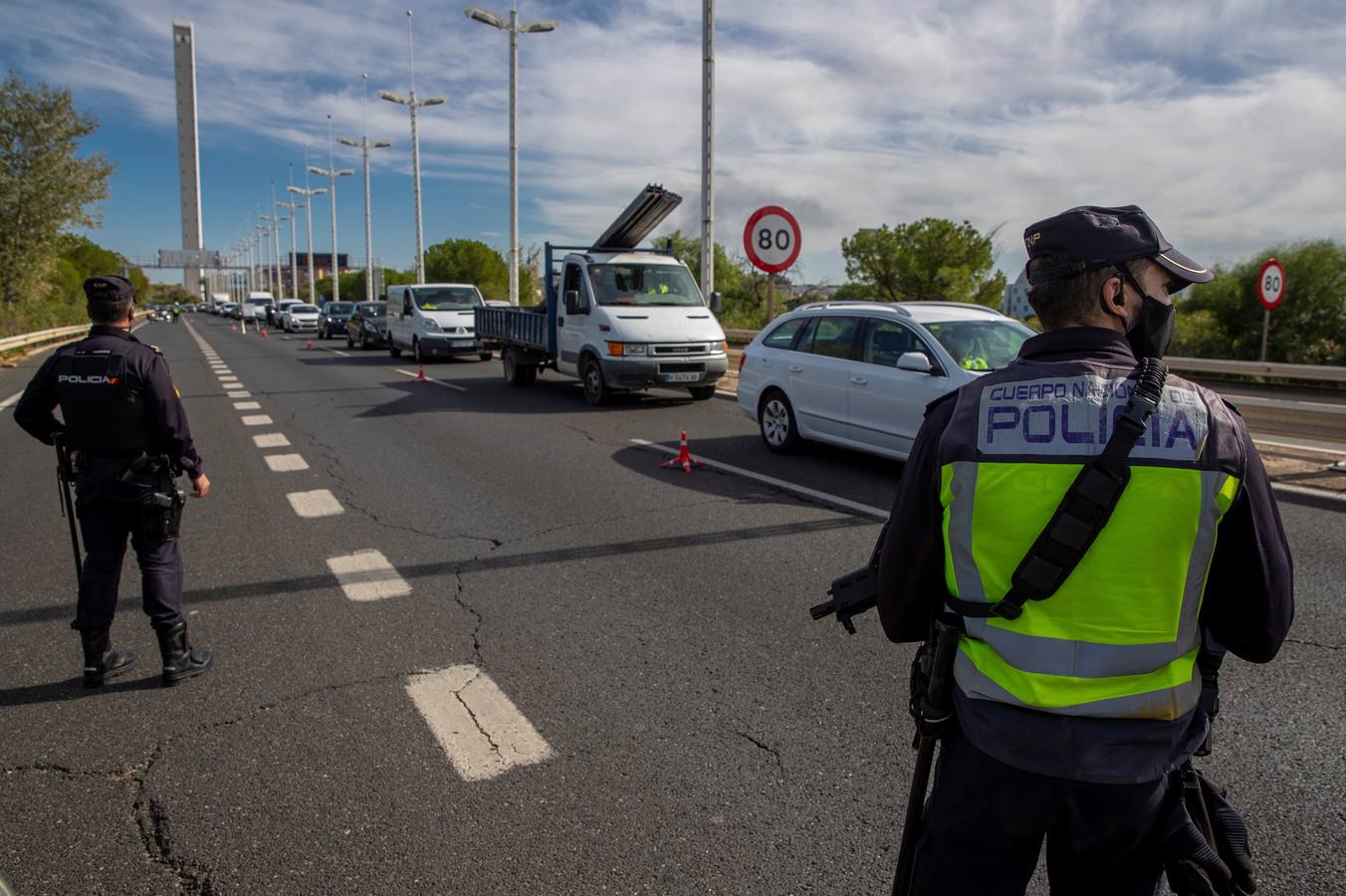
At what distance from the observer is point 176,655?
421 centimetres

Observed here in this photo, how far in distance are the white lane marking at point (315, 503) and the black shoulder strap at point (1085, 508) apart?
663cm

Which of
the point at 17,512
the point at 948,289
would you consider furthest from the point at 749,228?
the point at 948,289

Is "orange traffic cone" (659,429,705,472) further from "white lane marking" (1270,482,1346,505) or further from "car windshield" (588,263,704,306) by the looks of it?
"car windshield" (588,263,704,306)

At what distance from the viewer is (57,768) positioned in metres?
3.45

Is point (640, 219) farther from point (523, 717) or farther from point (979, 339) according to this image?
point (523, 717)

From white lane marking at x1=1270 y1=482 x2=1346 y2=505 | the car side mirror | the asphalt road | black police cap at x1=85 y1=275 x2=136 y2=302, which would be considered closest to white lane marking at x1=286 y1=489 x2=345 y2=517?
the asphalt road

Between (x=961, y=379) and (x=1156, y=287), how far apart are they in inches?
245

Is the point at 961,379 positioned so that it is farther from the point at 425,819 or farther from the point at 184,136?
the point at 184,136

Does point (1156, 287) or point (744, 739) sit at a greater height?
point (1156, 287)

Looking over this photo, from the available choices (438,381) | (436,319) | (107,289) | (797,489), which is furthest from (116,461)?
(436,319)

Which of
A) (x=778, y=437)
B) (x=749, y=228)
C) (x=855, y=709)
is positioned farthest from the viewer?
(x=749, y=228)

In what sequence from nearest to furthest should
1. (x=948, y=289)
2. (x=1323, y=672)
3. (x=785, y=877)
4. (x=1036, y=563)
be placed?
1. (x=1036, y=563)
2. (x=785, y=877)
3. (x=1323, y=672)
4. (x=948, y=289)

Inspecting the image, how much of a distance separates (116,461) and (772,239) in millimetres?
9773

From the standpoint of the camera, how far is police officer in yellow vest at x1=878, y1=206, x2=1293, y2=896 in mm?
1629
